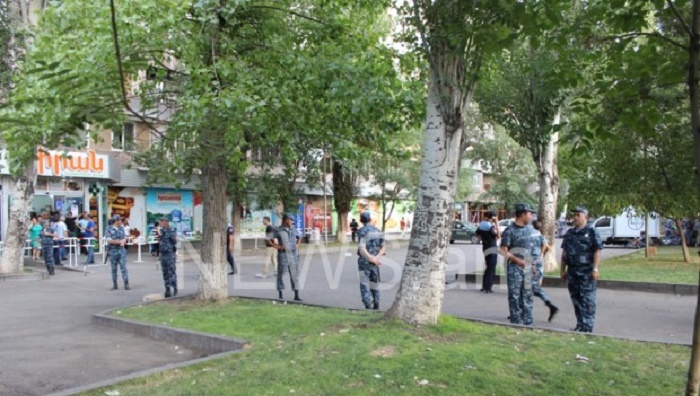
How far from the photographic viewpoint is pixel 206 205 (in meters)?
10.8

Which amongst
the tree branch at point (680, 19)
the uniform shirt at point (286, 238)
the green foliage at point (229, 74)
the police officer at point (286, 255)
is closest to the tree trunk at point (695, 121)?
the tree branch at point (680, 19)

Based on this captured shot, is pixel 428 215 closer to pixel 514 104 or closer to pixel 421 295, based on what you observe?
pixel 421 295

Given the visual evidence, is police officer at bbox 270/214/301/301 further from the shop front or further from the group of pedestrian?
the shop front

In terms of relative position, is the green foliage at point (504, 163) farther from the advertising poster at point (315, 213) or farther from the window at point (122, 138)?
the window at point (122, 138)

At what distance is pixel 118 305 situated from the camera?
11695 mm

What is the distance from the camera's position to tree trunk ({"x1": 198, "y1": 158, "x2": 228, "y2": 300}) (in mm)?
10695

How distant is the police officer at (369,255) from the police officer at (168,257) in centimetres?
438

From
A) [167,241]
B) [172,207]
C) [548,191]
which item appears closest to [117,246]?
[167,241]

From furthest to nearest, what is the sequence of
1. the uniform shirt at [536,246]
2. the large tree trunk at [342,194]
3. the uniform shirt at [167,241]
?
the large tree trunk at [342,194], the uniform shirt at [167,241], the uniform shirt at [536,246]

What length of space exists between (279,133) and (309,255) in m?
17.7

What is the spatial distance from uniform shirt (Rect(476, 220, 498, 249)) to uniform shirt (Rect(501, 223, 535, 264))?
180 inches

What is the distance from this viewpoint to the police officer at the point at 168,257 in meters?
12.2

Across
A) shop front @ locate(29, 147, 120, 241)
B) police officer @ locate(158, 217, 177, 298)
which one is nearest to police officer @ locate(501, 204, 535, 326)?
police officer @ locate(158, 217, 177, 298)

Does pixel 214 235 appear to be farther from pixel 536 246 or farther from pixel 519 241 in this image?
pixel 536 246
